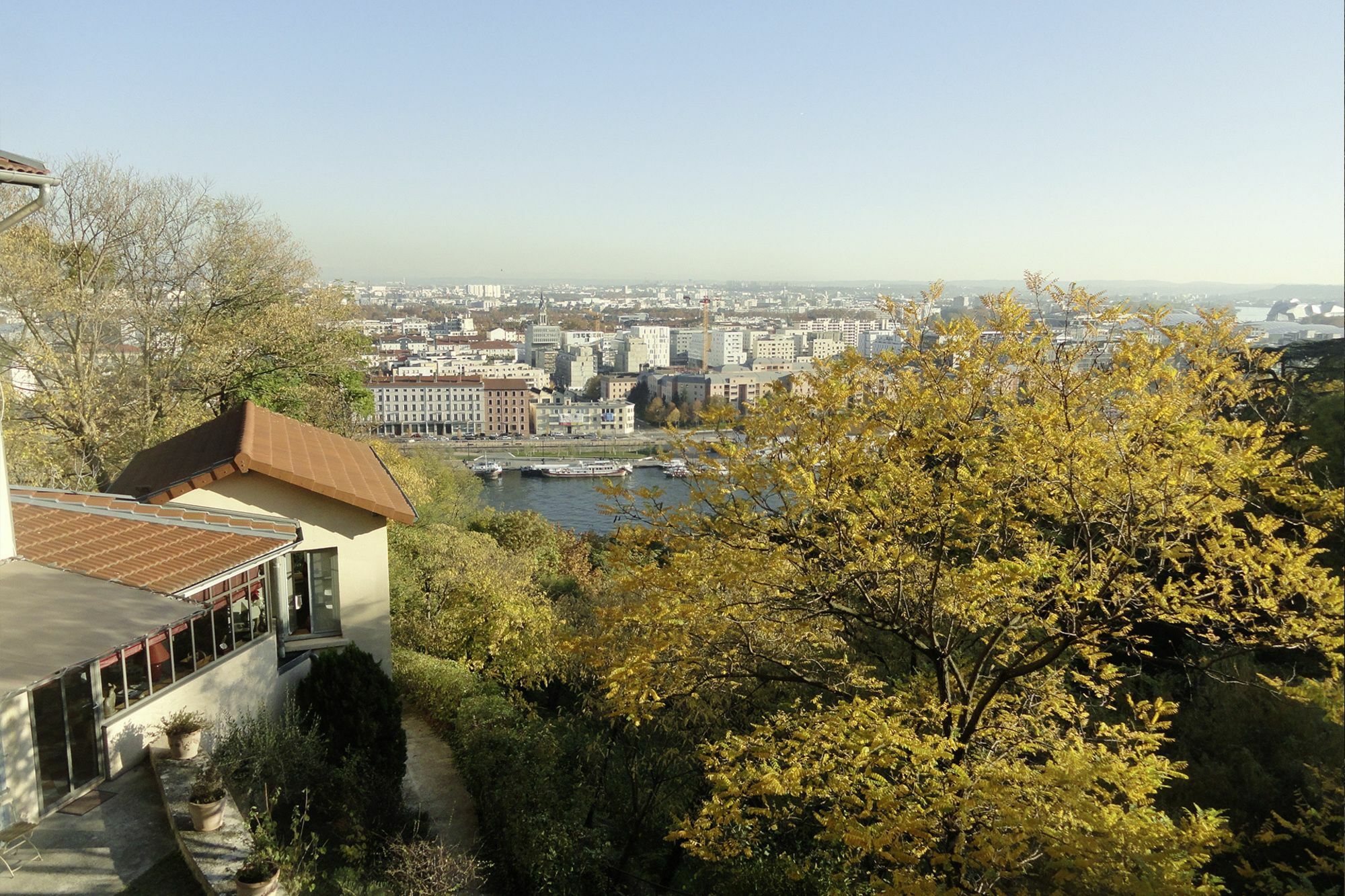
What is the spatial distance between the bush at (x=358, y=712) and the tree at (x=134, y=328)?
942 cm

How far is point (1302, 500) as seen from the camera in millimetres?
5488

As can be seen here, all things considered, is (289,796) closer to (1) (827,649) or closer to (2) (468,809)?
(2) (468,809)

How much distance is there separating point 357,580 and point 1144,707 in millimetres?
6762

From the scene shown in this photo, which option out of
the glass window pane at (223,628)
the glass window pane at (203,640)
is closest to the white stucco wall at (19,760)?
the glass window pane at (203,640)

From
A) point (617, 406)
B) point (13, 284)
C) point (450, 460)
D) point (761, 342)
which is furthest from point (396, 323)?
point (13, 284)

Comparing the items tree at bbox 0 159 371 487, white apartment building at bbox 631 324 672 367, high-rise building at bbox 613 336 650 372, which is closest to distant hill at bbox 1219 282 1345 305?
tree at bbox 0 159 371 487

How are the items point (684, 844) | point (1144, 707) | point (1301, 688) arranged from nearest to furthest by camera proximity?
point (1301, 688)
point (684, 844)
point (1144, 707)

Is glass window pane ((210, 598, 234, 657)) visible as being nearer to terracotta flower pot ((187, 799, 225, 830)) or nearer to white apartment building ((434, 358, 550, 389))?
terracotta flower pot ((187, 799, 225, 830))

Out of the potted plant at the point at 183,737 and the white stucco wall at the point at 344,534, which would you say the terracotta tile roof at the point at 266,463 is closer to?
the white stucco wall at the point at 344,534

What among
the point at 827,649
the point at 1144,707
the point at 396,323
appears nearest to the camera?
the point at 1144,707

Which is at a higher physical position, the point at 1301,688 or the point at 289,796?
the point at 1301,688

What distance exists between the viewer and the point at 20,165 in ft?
17.2

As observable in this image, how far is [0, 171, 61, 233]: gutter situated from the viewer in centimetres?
509

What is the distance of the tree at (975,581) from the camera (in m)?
4.73
